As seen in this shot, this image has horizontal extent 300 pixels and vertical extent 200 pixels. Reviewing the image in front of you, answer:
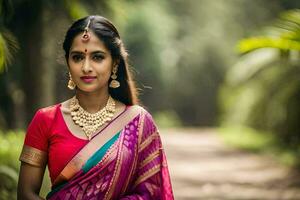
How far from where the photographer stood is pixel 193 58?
103 feet

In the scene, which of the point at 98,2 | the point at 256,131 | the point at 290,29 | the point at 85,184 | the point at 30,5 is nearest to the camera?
the point at 85,184

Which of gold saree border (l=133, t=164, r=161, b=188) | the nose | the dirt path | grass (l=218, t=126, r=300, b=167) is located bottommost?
gold saree border (l=133, t=164, r=161, b=188)

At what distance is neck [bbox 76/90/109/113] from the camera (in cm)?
287

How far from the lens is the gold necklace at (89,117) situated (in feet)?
9.14

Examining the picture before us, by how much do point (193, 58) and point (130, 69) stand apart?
93.7 ft

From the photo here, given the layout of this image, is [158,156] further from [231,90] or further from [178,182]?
[231,90]

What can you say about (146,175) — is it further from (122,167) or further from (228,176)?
(228,176)

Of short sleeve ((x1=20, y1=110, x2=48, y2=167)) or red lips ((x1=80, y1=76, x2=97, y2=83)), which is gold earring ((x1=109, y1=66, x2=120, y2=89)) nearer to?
red lips ((x1=80, y1=76, x2=97, y2=83))

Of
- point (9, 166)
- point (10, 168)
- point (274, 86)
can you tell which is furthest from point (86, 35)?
point (274, 86)

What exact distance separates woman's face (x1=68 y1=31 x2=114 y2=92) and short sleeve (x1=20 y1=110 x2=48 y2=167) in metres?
0.25

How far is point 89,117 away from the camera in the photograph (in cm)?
282

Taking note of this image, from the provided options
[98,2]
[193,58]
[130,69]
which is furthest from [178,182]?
[193,58]

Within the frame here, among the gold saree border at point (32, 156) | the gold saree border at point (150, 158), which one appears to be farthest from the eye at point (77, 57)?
the gold saree border at point (150, 158)

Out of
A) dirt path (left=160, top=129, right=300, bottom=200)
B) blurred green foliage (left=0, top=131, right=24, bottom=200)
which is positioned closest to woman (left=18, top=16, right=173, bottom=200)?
blurred green foliage (left=0, top=131, right=24, bottom=200)
